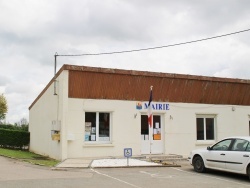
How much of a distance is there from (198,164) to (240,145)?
2.14 meters

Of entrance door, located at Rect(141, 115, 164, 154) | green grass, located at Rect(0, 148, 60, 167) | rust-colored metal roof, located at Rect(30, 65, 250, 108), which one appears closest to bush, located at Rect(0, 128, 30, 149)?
green grass, located at Rect(0, 148, 60, 167)

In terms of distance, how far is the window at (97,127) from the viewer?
17719mm

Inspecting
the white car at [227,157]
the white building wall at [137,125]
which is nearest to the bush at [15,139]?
the white building wall at [137,125]

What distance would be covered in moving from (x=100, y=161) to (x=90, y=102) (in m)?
3.20

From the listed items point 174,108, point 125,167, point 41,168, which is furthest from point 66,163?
point 174,108

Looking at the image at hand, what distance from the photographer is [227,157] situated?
12.6 meters

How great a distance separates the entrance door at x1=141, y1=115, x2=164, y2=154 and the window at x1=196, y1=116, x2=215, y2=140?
2518mm

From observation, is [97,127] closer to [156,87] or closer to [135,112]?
[135,112]

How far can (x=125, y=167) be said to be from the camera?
14.6 meters

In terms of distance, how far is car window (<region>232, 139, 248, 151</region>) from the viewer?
12252 millimetres

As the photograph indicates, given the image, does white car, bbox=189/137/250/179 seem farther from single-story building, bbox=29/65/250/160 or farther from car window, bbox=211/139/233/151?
single-story building, bbox=29/65/250/160

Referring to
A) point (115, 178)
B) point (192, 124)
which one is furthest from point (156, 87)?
point (115, 178)

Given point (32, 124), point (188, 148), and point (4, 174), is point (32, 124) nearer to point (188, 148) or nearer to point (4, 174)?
point (188, 148)

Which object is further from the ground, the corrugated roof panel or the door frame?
the corrugated roof panel
